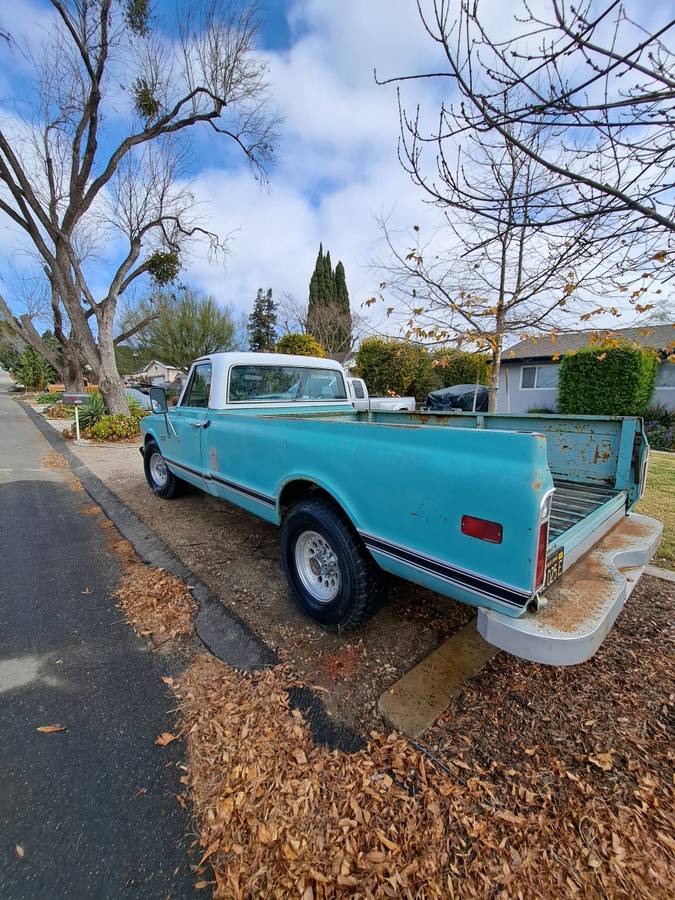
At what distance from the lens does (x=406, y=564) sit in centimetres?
199

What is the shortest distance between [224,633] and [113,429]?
10.7 m

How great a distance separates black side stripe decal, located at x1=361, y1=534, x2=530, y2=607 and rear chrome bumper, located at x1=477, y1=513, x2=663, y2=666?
0.30 ft

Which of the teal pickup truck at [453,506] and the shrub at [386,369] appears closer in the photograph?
the teal pickup truck at [453,506]

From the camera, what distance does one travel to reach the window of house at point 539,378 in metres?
15.9

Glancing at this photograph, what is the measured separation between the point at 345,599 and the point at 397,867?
120cm

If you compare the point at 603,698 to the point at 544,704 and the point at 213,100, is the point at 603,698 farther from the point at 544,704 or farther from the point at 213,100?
the point at 213,100

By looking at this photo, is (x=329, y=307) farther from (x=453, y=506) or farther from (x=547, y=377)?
(x=453, y=506)

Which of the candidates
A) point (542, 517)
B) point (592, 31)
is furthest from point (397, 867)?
point (592, 31)

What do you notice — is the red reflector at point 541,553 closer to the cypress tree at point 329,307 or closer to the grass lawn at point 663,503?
the grass lawn at point 663,503

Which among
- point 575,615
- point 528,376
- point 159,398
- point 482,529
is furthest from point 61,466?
point 528,376

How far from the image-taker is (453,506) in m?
1.74

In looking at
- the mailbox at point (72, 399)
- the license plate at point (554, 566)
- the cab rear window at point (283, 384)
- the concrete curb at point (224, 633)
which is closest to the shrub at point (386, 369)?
the mailbox at point (72, 399)

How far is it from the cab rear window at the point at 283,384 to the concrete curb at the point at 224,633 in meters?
1.76

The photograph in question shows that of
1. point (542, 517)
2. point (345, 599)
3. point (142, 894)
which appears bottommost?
point (142, 894)
